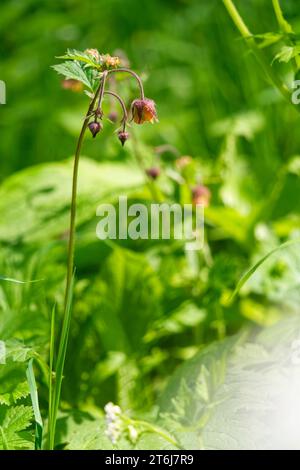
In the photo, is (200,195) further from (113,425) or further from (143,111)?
(113,425)

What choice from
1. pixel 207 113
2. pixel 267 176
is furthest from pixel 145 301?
pixel 207 113

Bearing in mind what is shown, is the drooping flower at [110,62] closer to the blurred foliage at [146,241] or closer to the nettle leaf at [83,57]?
the nettle leaf at [83,57]

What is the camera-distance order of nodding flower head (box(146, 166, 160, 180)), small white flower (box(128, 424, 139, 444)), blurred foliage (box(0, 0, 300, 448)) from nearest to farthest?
small white flower (box(128, 424, 139, 444)), blurred foliage (box(0, 0, 300, 448)), nodding flower head (box(146, 166, 160, 180))

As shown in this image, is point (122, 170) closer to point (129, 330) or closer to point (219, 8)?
point (129, 330)

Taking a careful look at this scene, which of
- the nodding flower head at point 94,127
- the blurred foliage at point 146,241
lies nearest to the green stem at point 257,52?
the blurred foliage at point 146,241

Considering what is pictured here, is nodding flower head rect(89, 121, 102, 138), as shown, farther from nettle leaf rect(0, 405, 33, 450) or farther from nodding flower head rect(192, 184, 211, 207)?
nodding flower head rect(192, 184, 211, 207)

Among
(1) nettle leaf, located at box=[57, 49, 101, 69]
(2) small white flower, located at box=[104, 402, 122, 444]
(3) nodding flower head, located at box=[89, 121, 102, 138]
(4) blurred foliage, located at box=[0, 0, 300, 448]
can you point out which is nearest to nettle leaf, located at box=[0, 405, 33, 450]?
(4) blurred foliage, located at box=[0, 0, 300, 448]
